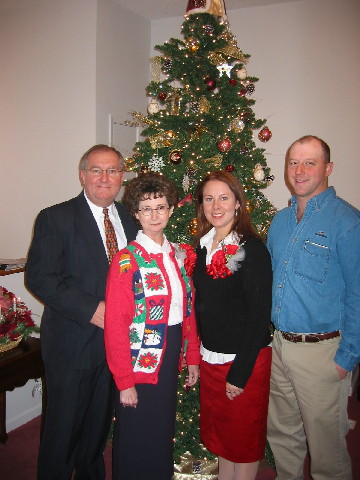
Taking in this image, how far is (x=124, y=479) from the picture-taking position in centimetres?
182

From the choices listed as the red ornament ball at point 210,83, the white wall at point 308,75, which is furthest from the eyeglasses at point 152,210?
the white wall at point 308,75

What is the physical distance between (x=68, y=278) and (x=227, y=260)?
781mm

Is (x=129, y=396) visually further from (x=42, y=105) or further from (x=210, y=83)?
(x=42, y=105)

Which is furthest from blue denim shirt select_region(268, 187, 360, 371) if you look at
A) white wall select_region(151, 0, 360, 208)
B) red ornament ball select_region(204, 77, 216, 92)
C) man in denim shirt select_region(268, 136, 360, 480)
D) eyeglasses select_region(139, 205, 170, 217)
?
white wall select_region(151, 0, 360, 208)

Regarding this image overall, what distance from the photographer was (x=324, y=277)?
1.82 m

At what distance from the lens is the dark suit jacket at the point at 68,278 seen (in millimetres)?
1821

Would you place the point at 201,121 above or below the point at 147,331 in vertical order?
above

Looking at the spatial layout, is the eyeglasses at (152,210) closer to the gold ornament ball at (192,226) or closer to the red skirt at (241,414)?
the gold ornament ball at (192,226)

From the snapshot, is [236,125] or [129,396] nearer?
[129,396]

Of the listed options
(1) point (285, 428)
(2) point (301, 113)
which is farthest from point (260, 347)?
(2) point (301, 113)

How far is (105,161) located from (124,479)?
1554 mm

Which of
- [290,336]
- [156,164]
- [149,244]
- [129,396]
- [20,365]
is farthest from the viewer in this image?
[156,164]

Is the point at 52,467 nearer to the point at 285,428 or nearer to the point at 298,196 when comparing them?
the point at 285,428

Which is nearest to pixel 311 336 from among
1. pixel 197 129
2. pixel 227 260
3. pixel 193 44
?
pixel 227 260
